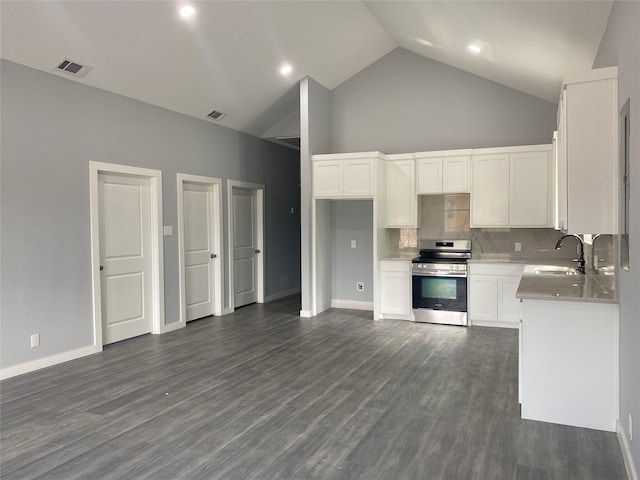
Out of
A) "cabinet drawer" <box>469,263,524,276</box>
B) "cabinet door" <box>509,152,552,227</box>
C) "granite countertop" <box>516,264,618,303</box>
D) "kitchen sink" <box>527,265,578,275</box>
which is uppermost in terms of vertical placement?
"cabinet door" <box>509,152,552,227</box>

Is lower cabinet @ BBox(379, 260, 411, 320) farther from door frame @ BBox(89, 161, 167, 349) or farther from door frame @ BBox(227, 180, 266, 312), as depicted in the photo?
door frame @ BBox(89, 161, 167, 349)

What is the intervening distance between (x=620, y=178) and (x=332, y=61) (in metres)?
4.68

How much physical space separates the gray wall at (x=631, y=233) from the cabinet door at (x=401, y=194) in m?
3.65

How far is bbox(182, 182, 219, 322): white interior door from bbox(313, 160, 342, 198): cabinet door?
1.56 meters

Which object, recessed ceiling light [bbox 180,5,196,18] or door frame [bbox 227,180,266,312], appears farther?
door frame [bbox 227,180,266,312]

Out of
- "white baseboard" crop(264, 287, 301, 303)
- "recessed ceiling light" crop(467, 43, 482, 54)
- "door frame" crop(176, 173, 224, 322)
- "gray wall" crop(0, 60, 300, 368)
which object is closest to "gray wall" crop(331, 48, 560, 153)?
"recessed ceiling light" crop(467, 43, 482, 54)

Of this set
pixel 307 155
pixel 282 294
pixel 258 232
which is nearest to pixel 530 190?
pixel 307 155

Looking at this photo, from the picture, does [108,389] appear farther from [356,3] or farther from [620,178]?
[356,3]

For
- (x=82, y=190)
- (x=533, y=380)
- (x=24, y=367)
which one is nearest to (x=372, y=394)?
(x=533, y=380)

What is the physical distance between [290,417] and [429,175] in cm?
409

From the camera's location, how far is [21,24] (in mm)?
3832

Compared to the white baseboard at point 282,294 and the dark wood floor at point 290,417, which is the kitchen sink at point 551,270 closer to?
the dark wood floor at point 290,417

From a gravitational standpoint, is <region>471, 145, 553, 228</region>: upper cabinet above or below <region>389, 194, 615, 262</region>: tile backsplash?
above

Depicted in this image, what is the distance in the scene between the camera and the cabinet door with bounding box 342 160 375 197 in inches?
250
